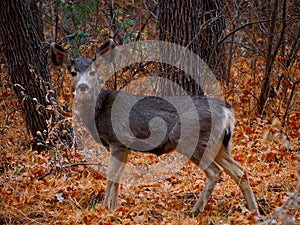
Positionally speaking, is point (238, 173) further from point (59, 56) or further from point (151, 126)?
point (59, 56)

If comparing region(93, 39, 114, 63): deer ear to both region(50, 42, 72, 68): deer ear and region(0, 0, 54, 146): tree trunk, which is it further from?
region(0, 0, 54, 146): tree trunk

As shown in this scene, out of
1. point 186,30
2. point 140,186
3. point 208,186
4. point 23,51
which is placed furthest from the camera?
point 23,51

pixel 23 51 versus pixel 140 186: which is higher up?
pixel 23 51

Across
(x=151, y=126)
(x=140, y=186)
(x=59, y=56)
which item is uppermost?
(x=59, y=56)

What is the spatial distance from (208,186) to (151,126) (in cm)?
109

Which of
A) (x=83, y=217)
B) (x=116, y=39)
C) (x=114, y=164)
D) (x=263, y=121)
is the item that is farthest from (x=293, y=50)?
(x=83, y=217)

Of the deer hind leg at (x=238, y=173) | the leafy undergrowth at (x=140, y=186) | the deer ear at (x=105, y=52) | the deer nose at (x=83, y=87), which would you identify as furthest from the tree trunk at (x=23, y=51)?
the deer hind leg at (x=238, y=173)

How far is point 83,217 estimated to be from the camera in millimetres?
5453

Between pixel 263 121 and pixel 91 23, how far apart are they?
14.5 feet

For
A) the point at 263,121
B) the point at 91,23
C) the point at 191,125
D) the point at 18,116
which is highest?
the point at 91,23

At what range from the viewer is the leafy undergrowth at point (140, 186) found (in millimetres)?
5609

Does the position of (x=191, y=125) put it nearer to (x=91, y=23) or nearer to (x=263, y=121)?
(x=263, y=121)

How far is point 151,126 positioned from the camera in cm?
635

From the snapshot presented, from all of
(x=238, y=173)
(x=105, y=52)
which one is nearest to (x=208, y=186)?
(x=238, y=173)
